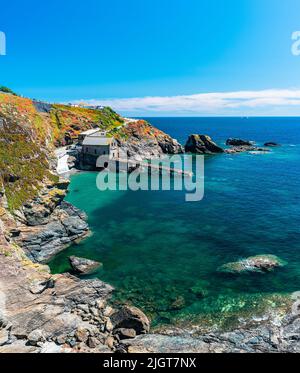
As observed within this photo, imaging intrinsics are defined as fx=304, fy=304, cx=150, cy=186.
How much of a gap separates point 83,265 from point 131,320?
43.3 feet

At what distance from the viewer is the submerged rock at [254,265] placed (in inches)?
1580

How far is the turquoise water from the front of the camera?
35312 millimetres

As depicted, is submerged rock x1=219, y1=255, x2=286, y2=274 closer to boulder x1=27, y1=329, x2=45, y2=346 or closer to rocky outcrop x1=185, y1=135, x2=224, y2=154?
boulder x1=27, y1=329, x2=45, y2=346

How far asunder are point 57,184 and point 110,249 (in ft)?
64.0

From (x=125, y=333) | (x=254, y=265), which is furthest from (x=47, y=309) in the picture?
(x=254, y=265)

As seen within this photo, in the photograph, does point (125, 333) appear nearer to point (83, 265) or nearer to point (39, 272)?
point (39, 272)

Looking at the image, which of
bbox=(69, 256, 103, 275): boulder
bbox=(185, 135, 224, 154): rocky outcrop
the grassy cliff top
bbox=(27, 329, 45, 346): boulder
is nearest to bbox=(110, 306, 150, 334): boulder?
bbox=(27, 329, 45, 346): boulder

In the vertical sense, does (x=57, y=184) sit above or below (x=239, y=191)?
above

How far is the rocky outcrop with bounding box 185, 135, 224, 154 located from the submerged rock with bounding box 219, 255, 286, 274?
10174 cm

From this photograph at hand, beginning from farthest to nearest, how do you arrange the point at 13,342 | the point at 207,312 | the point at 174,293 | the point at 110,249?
the point at 110,249, the point at 174,293, the point at 207,312, the point at 13,342

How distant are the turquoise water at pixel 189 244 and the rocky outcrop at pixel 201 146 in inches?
2275
